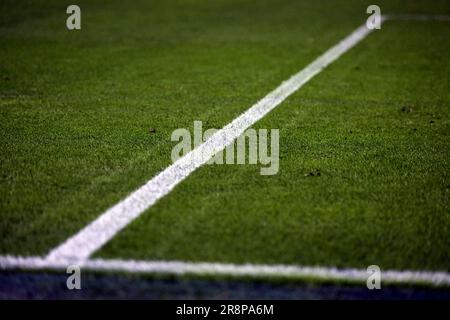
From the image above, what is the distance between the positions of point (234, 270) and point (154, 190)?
3.23 feet

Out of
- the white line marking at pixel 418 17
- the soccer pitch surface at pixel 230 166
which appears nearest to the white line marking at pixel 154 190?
the soccer pitch surface at pixel 230 166

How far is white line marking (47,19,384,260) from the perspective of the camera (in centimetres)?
257

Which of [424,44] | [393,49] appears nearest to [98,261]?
[393,49]

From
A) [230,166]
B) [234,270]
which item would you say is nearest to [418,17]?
[230,166]

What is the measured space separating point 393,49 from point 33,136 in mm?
5540

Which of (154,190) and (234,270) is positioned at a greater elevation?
(154,190)

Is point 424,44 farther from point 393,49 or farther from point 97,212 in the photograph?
point 97,212

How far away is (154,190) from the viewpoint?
3.19 m

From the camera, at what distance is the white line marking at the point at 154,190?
257cm

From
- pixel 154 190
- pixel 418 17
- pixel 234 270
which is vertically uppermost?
pixel 418 17

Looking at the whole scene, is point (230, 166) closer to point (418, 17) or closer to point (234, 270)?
point (234, 270)

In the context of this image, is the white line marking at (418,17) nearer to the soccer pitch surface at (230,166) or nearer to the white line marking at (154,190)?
the soccer pitch surface at (230,166)

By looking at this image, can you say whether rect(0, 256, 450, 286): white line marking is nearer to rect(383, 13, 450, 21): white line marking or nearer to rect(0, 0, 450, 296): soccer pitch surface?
rect(0, 0, 450, 296): soccer pitch surface

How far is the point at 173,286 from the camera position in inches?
90.2
